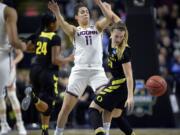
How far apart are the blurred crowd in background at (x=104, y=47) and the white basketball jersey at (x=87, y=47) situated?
3.66 metres

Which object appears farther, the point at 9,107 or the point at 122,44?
the point at 9,107

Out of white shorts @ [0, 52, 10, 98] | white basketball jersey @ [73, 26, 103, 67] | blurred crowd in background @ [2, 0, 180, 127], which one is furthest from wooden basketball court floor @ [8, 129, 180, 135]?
white shorts @ [0, 52, 10, 98]

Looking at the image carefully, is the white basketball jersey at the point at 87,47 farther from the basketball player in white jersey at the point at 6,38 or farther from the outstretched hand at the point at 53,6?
the basketball player in white jersey at the point at 6,38

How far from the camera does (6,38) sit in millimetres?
10008

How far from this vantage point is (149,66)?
54.0 feet

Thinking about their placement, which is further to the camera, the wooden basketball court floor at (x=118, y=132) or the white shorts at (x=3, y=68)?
the wooden basketball court floor at (x=118, y=132)

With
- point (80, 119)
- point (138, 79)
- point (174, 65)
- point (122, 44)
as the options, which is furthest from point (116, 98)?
point (174, 65)

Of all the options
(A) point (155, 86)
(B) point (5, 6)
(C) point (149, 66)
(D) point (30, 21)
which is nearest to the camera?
(B) point (5, 6)

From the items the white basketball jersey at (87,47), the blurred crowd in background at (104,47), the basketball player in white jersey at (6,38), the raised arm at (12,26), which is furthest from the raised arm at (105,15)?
the blurred crowd in background at (104,47)

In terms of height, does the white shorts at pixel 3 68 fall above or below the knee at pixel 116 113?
above

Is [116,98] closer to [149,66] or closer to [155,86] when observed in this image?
[155,86]

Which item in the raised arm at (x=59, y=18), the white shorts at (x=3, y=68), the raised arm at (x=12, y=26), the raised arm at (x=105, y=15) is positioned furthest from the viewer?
the raised arm at (x=59, y=18)

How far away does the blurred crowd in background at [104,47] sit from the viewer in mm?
17047

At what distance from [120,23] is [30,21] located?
9.24 meters
